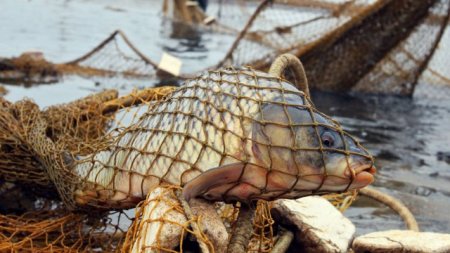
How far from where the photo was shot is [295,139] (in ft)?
8.89

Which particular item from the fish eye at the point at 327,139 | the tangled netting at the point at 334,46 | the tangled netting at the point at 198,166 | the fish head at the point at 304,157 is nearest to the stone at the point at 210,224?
the tangled netting at the point at 198,166

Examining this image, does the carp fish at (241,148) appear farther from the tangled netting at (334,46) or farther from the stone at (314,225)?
the tangled netting at (334,46)

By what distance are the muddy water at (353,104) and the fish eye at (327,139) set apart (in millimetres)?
2116

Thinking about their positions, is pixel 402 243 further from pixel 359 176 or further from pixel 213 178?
pixel 213 178

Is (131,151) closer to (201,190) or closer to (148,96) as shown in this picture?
(201,190)

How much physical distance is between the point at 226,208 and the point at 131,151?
78 cm

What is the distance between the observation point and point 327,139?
8.95 feet

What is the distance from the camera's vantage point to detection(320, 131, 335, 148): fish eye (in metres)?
2.73

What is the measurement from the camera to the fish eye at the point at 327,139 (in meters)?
2.73

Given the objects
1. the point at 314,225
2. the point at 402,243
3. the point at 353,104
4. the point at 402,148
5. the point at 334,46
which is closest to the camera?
the point at 402,243

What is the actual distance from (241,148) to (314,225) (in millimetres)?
965

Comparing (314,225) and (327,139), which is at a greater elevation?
(327,139)

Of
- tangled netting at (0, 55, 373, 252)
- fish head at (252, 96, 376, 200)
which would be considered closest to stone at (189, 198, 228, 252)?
tangled netting at (0, 55, 373, 252)

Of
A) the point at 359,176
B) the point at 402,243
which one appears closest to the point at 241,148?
the point at 359,176
